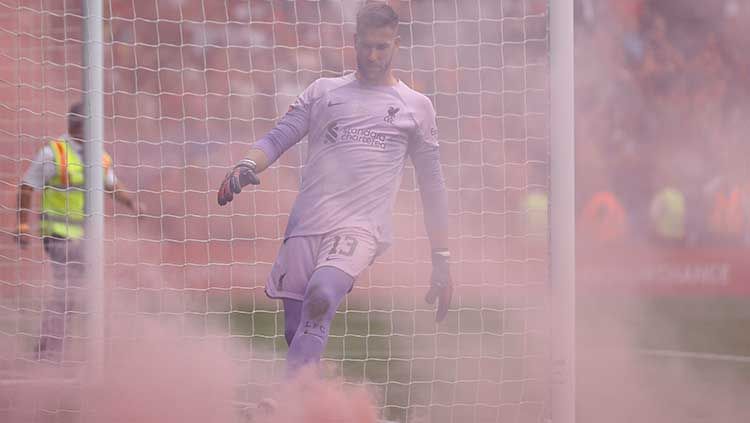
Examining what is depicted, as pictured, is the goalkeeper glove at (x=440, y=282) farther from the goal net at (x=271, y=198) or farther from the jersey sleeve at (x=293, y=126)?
the jersey sleeve at (x=293, y=126)

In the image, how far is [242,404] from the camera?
542 centimetres

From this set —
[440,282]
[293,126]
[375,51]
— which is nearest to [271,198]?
[293,126]

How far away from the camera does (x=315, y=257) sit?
15.7ft

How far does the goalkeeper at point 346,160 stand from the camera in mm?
4754

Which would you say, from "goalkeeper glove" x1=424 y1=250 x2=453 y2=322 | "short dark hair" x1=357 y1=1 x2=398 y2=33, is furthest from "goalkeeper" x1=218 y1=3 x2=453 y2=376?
"goalkeeper glove" x1=424 y1=250 x2=453 y2=322

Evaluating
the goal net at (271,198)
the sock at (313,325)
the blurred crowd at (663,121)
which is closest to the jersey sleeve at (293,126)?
the goal net at (271,198)

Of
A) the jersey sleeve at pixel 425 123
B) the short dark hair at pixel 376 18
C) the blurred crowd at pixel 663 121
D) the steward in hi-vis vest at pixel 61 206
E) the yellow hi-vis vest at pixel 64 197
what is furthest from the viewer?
the blurred crowd at pixel 663 121

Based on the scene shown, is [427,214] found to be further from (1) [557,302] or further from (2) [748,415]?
(2) [748,415]

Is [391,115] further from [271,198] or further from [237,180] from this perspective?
[271,198]

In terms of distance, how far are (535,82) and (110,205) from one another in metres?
2.71

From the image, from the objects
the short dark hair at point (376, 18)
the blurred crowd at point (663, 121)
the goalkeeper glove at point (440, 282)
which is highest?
the blurred crowd at point (663, 121)

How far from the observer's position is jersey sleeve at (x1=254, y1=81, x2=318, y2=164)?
4812mm

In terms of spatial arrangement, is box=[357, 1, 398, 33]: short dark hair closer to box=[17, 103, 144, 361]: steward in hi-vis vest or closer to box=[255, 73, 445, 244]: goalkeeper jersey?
box=[255, 73, 445, 244]: goalkeeper jersey

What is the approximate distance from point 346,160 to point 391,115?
0.26 meters
